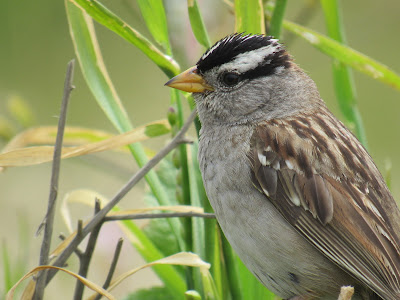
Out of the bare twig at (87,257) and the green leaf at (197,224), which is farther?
the green leaf at (197,224)

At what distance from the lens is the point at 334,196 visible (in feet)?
6.57

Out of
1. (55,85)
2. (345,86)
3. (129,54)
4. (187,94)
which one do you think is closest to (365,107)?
(129,54)

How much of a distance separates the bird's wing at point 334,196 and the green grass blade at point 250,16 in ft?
0.95

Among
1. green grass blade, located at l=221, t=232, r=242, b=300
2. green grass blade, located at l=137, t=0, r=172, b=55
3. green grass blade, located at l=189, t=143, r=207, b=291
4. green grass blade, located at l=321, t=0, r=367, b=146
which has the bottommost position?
green grass blade, located at l=221, t=232, r=242, b=300

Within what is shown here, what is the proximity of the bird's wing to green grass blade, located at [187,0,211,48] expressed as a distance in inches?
11.7

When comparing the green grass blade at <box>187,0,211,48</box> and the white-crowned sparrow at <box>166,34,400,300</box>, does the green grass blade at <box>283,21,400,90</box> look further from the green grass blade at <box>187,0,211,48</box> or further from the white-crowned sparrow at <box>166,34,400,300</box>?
the green grass blade at <box>187,0,211,48</box>

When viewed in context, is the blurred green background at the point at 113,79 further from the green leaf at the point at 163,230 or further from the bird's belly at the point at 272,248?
the bird's belly at the point at 272,248

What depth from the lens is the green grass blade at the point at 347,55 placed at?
2.35 metres

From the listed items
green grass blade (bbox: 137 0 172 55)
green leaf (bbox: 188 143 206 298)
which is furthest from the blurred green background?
green grass blade (bbox: 137 0 172 55)

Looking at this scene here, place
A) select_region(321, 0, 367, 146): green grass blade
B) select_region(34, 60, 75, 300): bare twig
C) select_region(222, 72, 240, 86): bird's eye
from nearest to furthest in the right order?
select_region(34, 60, 75, 300): bare twig < select_region(222, 72, 240, 86): bird's eye < select_region(321, 0, 367, 146): green grass blade

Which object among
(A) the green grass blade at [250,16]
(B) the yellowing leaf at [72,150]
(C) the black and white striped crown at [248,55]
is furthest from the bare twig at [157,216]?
(A) the green grass blade at [250,16]

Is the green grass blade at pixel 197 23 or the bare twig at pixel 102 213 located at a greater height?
the green grass blade at pixel 197 23

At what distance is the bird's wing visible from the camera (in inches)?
76.2

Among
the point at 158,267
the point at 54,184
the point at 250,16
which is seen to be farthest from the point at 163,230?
the point at 250,16
